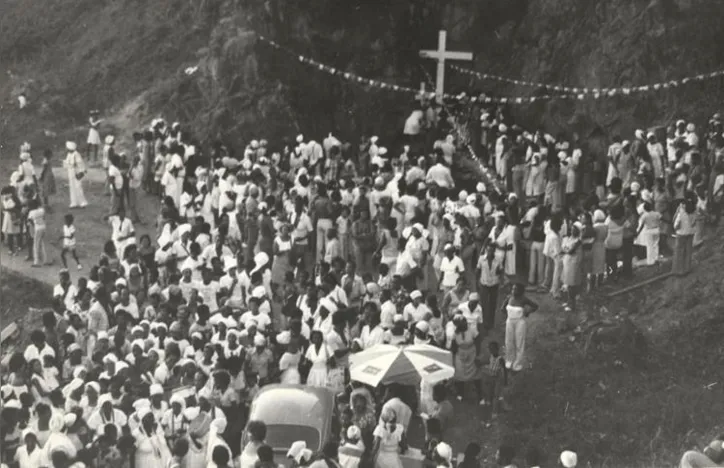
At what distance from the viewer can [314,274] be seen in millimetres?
22906

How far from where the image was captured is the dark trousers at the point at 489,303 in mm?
21219

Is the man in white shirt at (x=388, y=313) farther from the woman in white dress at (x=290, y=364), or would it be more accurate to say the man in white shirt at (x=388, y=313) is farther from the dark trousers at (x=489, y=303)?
the dark trousers at (x=489, y=303)

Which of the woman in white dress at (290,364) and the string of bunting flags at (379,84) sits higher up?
the string of bunting flags at (379,84)

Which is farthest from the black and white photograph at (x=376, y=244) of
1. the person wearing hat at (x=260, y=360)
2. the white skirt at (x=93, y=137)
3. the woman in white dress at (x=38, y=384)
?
the white skirt at (x=93, y=137)

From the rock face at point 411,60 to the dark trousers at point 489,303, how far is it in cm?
830

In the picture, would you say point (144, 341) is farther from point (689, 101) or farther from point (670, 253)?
point (689, 101)

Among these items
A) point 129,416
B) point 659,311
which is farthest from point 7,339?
point 659,311

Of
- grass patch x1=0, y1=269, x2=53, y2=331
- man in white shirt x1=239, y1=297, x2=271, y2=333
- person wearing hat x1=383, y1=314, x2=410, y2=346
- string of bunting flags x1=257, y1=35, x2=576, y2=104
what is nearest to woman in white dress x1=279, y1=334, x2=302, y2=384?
man in white shirt x1=239, y1=297, x2=271, y2=333

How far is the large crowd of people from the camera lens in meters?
16.3

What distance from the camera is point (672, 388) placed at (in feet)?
62.6

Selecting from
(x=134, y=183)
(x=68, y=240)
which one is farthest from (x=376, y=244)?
(x=134, y=183)

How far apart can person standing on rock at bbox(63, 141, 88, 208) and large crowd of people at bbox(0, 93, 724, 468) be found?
0.14 feet

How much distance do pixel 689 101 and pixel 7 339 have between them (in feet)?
49.2

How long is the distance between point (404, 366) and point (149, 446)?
141 inches
